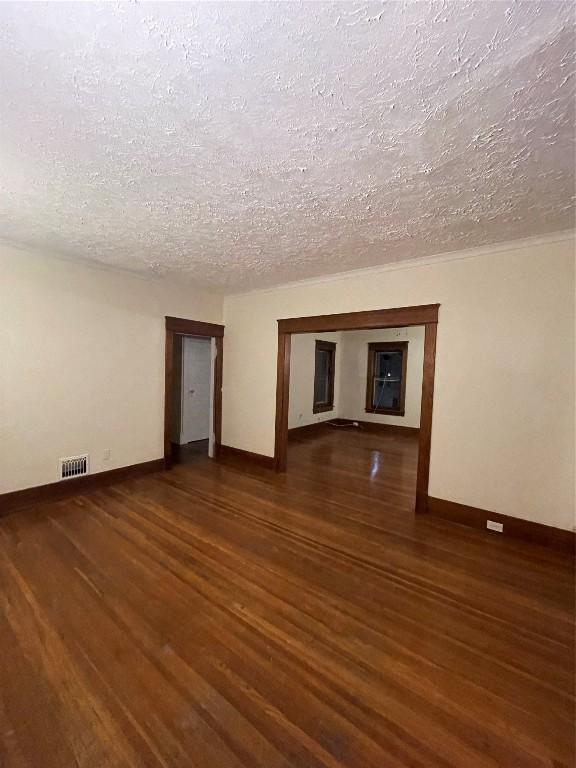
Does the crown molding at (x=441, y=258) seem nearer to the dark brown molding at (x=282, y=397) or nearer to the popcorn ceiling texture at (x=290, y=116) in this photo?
the popcorn ceiling texture at (x=290, y=116)

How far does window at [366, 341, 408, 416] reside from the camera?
7363 mm

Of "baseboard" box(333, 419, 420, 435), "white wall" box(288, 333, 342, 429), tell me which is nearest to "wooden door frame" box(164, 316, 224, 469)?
"white wall" box(288, 333, 342, 429)

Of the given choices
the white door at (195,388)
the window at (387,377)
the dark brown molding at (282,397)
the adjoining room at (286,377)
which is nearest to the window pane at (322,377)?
the window at (387,377)

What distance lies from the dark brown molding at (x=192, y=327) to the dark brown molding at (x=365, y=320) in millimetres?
1068

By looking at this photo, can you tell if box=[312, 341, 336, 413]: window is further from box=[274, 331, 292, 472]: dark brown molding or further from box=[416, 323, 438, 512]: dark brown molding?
box=[416, 323, 438, 512]: dark brown molding

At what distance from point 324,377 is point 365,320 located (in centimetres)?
401

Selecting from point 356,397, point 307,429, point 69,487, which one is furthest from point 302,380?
point 69,487

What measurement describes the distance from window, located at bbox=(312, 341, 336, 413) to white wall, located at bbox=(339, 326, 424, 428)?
1.18 feet

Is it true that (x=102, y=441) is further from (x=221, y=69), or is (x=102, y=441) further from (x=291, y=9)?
(x=291, y=9)

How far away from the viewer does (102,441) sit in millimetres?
3775

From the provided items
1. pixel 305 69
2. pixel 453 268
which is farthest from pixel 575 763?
pixel 453 268

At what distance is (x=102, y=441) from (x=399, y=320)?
11.7 ft

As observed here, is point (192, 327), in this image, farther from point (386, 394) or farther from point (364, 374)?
point (386, 394)

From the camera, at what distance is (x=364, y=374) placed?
25.6 ft
